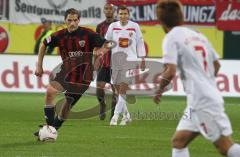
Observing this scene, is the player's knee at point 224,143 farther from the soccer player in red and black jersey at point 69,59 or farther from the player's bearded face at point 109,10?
the player's bearded face at point 109,10

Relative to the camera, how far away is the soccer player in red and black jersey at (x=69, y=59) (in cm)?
1220

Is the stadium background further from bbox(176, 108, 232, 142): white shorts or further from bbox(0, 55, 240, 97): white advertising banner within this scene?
bbox(176, 108, 232, 142): white shorts

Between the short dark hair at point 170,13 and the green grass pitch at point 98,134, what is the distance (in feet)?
10.8

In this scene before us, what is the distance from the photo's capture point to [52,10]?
1050 inches

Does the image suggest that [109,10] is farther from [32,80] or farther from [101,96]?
[32,80]

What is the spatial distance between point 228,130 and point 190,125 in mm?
415

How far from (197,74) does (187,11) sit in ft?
64.7

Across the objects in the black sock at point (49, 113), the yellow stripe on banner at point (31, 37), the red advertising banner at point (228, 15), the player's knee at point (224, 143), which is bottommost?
the yellow stripe on banner at point (31, 37)

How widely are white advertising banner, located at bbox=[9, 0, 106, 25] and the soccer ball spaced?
15128 millimetres

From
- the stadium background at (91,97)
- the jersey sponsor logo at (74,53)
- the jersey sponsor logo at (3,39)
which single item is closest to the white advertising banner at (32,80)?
the stadium background at (91,97)

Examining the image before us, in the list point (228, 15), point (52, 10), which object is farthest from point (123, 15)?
point (228, 15)

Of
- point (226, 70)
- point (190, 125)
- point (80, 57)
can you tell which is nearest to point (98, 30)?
point (80, 57)

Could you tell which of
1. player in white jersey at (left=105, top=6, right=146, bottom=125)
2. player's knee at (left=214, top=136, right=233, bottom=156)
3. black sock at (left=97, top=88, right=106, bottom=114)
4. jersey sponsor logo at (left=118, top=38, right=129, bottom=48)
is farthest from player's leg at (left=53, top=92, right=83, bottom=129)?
player's knee at (left=214, top=136, right=233, bottom=156)

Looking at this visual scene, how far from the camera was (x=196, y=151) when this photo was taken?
36.0 ft
